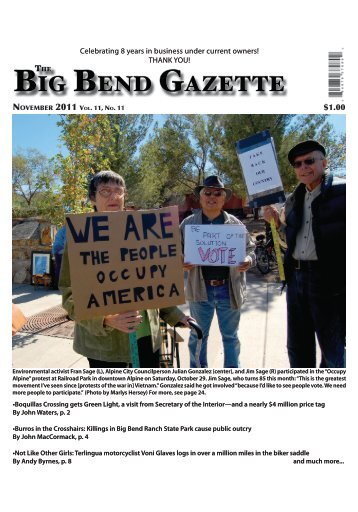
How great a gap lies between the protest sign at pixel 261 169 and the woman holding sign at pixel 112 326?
0.88m

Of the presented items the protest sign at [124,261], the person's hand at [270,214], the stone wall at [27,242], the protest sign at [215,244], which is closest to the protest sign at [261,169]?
the person's hand at [270,214]

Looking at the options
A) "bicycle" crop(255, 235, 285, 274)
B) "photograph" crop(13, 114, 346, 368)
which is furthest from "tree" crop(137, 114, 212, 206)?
"photograph" crop(13, 114, 346, 368)

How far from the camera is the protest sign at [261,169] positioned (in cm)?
200

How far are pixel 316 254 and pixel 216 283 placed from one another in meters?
0.72

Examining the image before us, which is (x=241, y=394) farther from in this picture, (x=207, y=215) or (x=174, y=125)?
(x=174, y=125)

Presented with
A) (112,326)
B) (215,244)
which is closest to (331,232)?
(215,244)

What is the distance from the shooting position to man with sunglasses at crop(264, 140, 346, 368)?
1936mm

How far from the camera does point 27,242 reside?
5957 mm

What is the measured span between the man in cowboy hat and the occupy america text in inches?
24.2

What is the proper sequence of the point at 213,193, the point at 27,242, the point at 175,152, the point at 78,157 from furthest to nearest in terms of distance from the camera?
the point at 175,152, the point at 27,242, the point at 78,157, the point at 213,193

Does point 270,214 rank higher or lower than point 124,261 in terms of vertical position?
higher

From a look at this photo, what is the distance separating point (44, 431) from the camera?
1.88 metres

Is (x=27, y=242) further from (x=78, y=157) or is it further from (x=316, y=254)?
(x=316, y=254)

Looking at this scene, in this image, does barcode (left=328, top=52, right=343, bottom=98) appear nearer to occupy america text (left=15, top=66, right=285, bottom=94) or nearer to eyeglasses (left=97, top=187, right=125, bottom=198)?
occupy america text (left=15, top=66, right=285, bottom=94)
